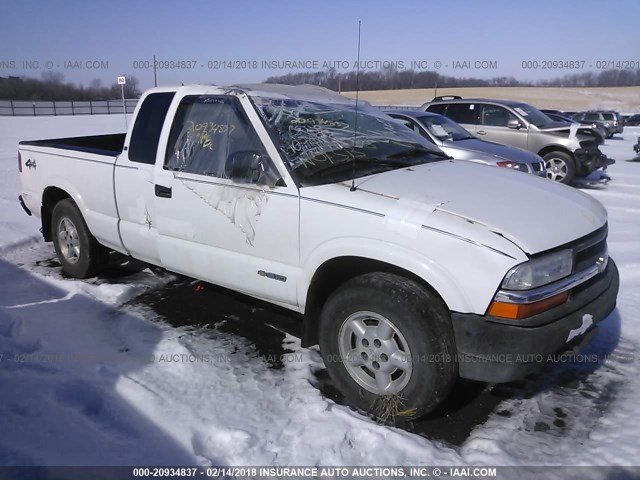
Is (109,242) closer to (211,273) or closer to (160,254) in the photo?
(160,254)

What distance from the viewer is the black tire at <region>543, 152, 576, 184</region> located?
11.3 metres

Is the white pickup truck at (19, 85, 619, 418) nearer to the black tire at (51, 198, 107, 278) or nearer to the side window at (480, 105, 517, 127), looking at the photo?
the black tire at (51, 198, 107, 278)

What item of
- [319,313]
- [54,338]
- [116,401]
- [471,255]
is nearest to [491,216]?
[471,255]

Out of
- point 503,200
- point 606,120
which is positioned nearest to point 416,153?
point 503,200

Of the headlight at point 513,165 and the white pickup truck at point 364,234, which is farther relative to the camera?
the headlight at point 513,165

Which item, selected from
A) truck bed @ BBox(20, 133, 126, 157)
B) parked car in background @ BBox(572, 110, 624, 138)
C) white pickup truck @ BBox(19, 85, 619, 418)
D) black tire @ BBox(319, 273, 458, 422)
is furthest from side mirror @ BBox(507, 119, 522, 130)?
parked car in background @ BBox(572, 110, 624, 138)

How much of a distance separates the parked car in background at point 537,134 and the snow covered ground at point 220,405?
7424mm

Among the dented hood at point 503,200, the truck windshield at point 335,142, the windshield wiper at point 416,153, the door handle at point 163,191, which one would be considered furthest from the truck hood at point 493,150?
the door handle at point 163,191

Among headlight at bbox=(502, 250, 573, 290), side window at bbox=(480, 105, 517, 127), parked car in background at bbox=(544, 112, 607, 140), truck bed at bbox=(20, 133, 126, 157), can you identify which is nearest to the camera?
headlight at bbox=(502, 250, 573, 290)

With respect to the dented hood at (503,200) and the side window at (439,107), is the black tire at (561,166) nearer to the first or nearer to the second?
the side window at (439,107)

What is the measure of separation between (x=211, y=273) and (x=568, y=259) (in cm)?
239

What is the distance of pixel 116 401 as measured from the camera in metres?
3.22

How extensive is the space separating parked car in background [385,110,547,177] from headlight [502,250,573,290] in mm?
5536

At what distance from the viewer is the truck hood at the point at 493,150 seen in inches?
343
